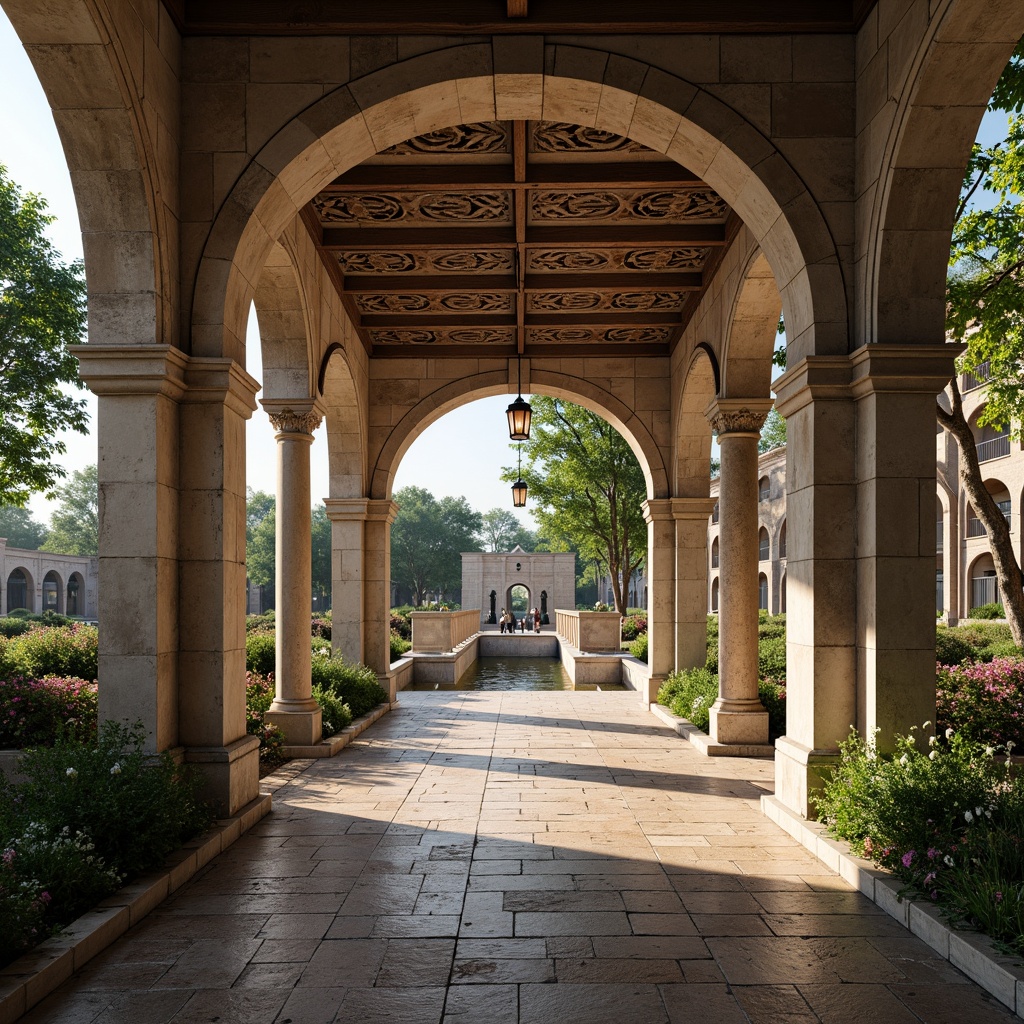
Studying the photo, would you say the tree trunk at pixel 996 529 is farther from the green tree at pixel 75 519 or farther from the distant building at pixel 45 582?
the green tree at pixel 75 519

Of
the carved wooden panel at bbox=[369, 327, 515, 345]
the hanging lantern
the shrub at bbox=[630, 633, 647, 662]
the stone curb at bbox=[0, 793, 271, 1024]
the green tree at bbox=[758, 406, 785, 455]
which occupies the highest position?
the green tree at bbox=[758, 406, 785, 455]

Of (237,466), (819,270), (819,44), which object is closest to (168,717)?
(237,466)

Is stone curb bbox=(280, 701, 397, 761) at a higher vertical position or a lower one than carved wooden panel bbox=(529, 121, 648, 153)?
lower

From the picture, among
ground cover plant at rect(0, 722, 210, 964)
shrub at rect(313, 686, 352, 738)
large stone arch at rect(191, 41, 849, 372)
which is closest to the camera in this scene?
ground cover plant at rect(0, 722, 210, 964)

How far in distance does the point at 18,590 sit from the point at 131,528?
184 ft

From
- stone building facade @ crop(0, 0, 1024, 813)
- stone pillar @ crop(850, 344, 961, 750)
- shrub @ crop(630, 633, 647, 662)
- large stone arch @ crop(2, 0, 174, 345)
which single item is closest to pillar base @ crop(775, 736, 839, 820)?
stone building facade @ crop(0, 0, 1024, 813)

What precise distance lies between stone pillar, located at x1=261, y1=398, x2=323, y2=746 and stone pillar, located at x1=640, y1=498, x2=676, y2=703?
5518 millimetres

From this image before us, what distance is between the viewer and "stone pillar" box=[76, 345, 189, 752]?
5.65 metres

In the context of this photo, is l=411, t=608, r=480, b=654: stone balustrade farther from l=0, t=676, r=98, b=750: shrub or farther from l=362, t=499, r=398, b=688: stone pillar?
l=0, t=676, r=98, b=750: shrub

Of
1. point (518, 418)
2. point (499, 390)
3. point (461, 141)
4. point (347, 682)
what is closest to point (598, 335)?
point (499, 390)

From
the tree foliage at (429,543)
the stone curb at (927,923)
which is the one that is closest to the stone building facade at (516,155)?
the stone curb at (927,923)

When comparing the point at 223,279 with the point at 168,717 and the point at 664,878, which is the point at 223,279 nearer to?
the point at 168,717

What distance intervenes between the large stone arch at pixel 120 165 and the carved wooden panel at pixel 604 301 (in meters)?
6.26

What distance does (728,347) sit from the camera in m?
9.59
